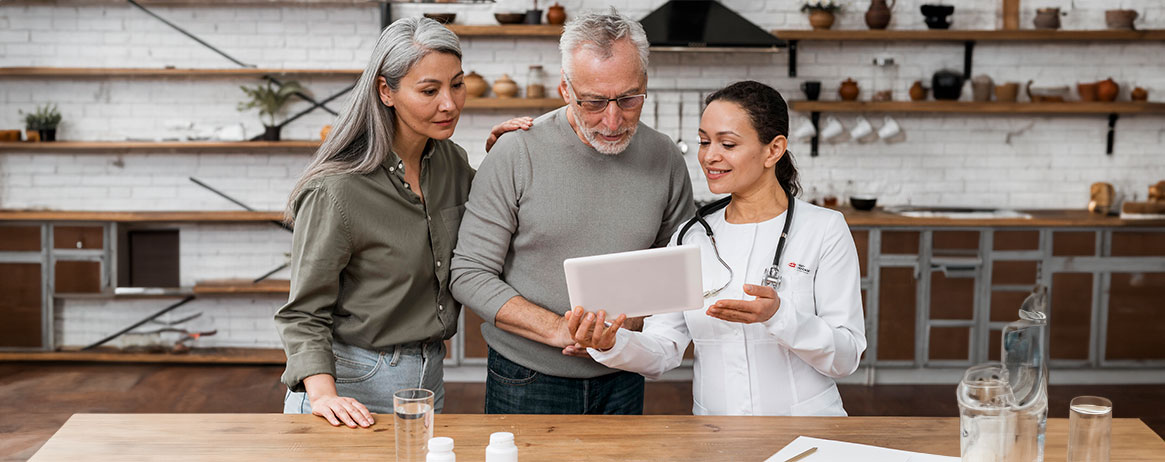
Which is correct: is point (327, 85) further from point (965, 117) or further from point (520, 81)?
point (965, 117)

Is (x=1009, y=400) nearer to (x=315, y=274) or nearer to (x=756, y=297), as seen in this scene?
(x=756, y=297)

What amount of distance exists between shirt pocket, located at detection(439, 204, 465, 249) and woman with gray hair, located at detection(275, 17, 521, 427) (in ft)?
0.08

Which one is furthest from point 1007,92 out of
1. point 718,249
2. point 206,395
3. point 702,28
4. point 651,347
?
point 206,395

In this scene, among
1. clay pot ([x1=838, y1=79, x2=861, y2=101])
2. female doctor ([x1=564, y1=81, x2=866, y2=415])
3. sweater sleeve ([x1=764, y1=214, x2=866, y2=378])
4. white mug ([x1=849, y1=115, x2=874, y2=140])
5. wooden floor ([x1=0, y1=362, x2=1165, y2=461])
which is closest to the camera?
sweater sleeve ([x1=764, y1=214, x2=866, y2=378])

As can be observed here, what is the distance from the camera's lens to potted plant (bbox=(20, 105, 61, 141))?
221 inches

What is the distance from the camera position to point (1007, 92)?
222 inches

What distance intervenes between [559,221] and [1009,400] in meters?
1.11

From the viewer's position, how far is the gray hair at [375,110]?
6.74 ft

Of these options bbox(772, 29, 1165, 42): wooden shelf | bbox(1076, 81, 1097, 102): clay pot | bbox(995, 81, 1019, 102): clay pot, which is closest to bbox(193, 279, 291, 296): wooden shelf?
bbox(772, 29, 1165, 42): wooden shelf

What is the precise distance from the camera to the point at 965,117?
5887mm

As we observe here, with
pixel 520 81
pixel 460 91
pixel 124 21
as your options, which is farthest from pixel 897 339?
pixel 124 21

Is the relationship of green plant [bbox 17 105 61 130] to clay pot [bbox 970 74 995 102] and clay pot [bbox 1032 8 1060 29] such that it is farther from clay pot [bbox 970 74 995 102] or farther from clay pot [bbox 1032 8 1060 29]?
clay pot [bbox 1032 8 1060 29]

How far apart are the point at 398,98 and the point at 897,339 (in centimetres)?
386

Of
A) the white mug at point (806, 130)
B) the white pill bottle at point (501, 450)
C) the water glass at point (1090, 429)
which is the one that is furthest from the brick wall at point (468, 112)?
the white pill bottle at point (501, 450)
